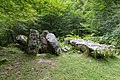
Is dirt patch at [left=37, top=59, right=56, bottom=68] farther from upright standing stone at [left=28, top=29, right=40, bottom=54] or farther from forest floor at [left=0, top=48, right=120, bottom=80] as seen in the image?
upright standing stone at [left=28, top=29, right=40, bottom=54]

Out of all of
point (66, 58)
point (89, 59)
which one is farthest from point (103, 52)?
point (66, 58)

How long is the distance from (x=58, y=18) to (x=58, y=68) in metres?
6.27

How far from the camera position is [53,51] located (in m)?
6.30

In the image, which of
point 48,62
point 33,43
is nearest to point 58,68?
point 48,62

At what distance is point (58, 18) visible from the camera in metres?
10.7

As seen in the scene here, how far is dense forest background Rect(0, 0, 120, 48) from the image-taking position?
504 cm

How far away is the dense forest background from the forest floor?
5.69ft

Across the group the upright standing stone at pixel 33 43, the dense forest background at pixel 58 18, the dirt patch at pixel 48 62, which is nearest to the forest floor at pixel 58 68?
the dirt patch at pixel 48 62

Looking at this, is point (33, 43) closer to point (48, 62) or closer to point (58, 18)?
point (48, 62)

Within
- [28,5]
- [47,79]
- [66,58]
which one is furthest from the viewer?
[66,58]

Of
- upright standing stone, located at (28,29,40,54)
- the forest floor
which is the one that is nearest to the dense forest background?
upright standing stone, located at (28,29,40,54)

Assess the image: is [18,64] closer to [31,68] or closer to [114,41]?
[31,68]

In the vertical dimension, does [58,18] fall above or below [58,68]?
above

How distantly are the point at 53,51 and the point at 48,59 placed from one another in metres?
0.60
